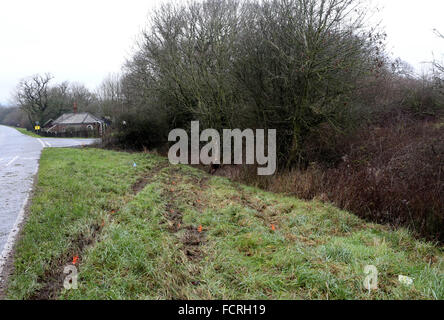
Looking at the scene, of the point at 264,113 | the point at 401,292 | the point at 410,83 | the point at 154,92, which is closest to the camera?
the point at 401,292

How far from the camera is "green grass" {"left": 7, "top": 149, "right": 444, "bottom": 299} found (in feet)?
9.71

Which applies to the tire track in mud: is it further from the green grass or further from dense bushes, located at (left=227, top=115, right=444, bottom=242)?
dense bushes, located at (left=227, top=115, right=444, bottom=242)

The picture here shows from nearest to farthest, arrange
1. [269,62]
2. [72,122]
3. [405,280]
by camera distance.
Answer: [405,280] < [269,62] < [72,122]

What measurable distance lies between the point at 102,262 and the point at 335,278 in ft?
10.3

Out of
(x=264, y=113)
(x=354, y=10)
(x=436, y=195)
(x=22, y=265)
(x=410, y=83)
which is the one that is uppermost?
(x=354, y=10)

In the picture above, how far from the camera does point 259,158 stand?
10477 millimetres

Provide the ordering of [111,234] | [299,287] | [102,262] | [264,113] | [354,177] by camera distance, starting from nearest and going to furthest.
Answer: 1. [299,287]
2. [102,262]
3. [111,234]
4. [354,177]
5. [264,113]

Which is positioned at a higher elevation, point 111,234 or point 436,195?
point 436,195

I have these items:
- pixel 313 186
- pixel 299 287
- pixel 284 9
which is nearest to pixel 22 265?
pixel 299 287

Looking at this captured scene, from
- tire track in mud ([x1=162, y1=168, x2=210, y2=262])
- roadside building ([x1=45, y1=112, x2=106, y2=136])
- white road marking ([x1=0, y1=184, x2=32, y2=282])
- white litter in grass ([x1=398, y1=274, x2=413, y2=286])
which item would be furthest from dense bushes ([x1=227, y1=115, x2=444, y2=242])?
roadside building ([x1=45, y1=112, x2=106, y2=136])

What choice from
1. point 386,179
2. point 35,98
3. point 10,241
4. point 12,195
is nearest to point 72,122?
point 35,98

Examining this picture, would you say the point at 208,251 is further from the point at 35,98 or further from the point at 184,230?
the point at 35,98

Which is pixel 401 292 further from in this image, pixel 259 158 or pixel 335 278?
pixel 259 158

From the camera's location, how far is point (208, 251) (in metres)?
3.94
